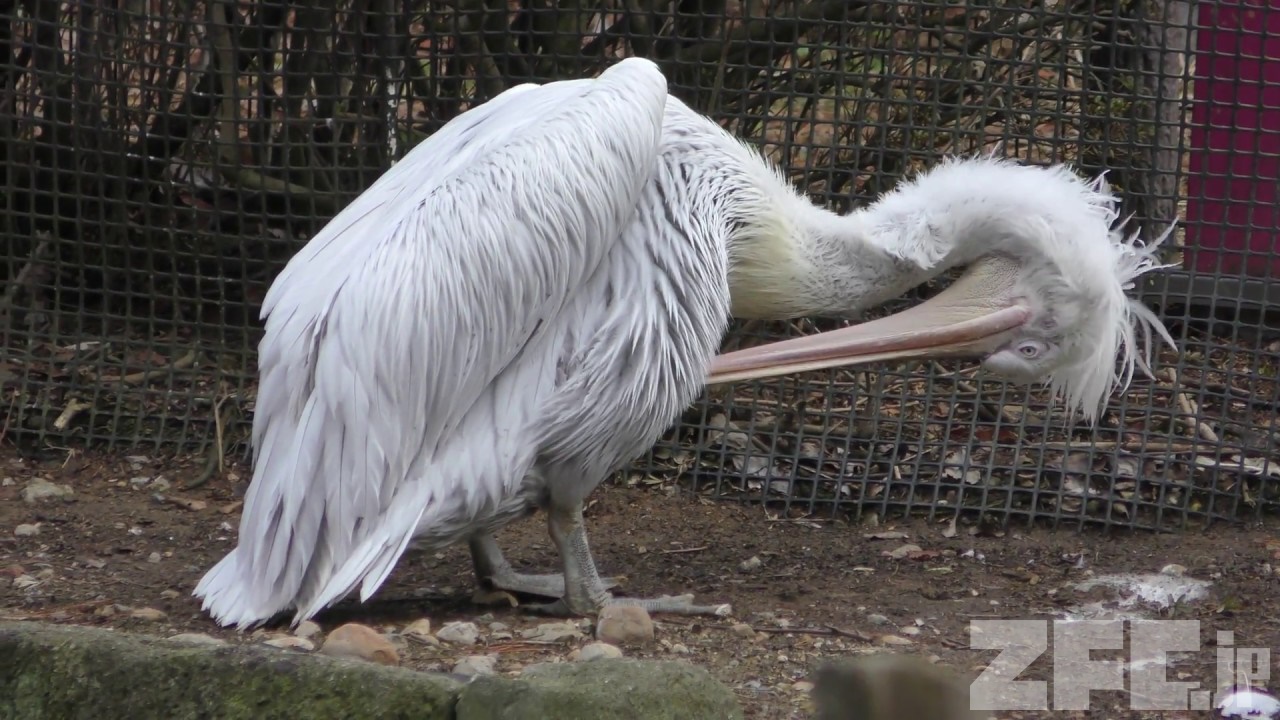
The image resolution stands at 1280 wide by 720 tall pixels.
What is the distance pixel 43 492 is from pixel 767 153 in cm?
329

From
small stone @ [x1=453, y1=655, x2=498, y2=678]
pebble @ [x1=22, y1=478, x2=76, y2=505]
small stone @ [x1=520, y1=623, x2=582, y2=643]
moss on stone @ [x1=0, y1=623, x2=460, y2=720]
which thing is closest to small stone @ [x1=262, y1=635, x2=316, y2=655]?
small stone @ [x1=453, y1=655, x2=498, y2=678]

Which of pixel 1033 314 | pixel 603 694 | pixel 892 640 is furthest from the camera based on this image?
pixel 1033 314

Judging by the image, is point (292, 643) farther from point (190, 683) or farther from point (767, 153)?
point (767, 153)

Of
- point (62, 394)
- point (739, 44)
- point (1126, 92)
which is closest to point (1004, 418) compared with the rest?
point (1126, 92)

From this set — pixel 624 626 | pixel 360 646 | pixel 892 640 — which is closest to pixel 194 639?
pixel 360 646

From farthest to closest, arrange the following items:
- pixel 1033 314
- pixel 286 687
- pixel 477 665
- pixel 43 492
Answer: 1. pixel 43 492
2. pixel 1033 314
3. pixel 477 665
4. pixel 286 687

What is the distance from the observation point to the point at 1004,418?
6.49m

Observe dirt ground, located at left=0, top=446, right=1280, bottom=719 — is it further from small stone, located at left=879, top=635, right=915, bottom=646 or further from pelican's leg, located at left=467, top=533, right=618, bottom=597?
pelican's leg, located at left=467, top=533, right=618, bottom=597

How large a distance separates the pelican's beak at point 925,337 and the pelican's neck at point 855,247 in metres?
0.10

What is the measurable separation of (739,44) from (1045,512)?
226cm

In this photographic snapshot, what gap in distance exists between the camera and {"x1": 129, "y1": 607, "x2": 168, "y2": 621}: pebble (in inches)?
181

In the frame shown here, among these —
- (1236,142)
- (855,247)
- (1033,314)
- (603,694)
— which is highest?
(1236,142)

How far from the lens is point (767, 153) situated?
6.57m

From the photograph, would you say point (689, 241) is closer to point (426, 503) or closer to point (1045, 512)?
point (426, 503)
